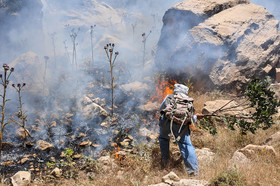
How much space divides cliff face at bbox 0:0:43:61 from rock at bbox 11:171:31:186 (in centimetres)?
521

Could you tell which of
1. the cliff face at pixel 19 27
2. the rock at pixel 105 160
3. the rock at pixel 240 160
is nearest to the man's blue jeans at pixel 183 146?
the rock at pixel 240 160

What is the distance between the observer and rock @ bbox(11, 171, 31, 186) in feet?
9.36

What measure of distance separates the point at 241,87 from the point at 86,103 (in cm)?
436

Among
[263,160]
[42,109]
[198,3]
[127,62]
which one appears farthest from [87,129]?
[198,3]

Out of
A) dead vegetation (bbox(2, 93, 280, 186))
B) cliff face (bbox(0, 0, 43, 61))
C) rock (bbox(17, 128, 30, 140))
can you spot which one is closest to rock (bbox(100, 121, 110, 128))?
dead vegetation (bbox(2, 93, 280, 186))

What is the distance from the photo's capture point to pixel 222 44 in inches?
237

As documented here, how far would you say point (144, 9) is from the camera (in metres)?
16.3

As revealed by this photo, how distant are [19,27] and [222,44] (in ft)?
22.7

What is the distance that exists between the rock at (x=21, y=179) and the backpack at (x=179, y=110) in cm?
217

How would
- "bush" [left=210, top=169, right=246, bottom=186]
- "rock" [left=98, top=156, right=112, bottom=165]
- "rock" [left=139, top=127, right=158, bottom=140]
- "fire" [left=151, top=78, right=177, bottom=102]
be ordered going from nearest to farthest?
"bush" [left=210, top=169, right=246, bottom=186]
"rock" [left=98, top=156, right=112, bottom=165]
"rock" [left=139, top=127, right=158, bottom=140]
"fire" [left=151, top=78, right=177, bottom=102]

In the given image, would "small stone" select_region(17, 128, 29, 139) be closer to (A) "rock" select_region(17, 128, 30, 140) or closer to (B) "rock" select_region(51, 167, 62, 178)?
(A) "rock" select_region(17, 128, 30, 140)

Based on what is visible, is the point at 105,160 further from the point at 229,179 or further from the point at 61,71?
the point at 61,71

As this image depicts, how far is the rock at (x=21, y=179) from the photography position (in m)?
2.85

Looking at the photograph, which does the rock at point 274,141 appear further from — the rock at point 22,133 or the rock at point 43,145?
the rock at point 22,133
